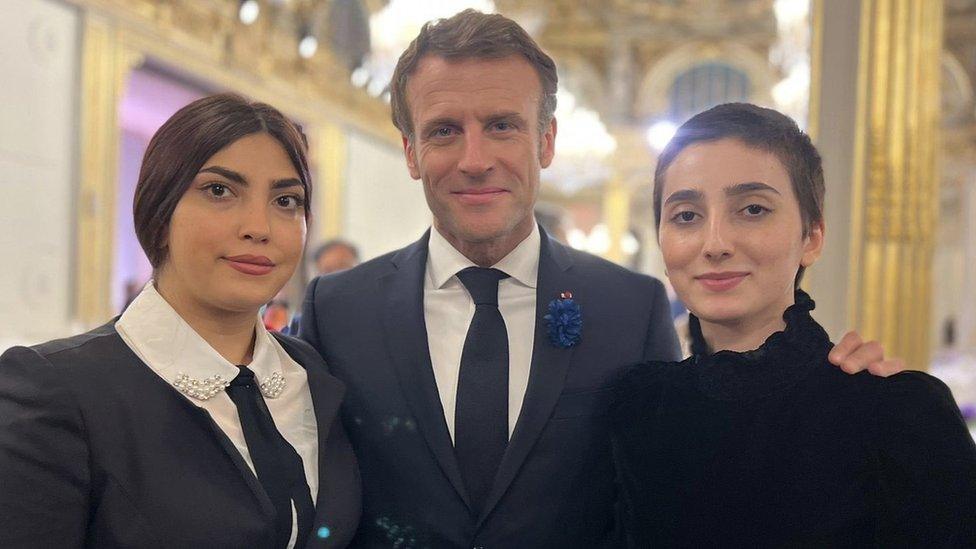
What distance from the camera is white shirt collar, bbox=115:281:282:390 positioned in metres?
1.64

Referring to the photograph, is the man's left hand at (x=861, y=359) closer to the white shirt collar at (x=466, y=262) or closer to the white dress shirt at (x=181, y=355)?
the white shirt collar at (x=466, y=262)

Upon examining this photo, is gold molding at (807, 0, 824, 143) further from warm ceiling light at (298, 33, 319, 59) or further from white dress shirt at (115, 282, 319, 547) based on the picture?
warm ceiling light at (298, 33, 319, 59)

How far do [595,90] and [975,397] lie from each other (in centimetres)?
1272

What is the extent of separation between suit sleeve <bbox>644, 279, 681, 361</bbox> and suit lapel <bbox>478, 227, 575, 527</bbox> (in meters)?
0.19

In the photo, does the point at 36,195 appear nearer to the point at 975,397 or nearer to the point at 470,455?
the point at 470,455

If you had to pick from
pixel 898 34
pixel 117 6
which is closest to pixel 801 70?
pixel 898 34

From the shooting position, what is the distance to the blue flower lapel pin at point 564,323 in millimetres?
2031

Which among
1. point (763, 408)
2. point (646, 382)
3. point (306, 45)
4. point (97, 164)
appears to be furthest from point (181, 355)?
point (306, 45)

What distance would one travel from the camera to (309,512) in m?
1.70

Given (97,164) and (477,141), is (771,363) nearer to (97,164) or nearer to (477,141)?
(477,141)

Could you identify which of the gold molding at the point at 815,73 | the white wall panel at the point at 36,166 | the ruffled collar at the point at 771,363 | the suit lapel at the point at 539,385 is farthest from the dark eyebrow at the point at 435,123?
the white wall panel at the point at 36,166

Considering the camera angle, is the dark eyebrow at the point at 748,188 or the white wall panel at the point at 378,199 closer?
the dark eyebrow at the point at 748,188

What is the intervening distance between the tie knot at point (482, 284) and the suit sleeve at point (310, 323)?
35 cm

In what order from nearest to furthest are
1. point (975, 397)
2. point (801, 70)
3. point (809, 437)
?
point (809, 437), point (975, 397), point (801, 70)
